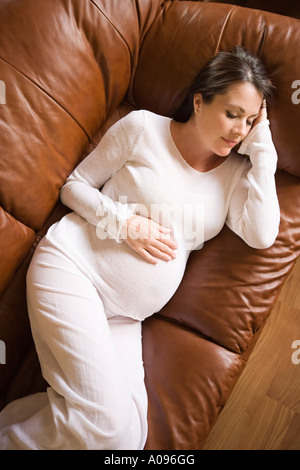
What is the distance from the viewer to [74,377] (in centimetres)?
105

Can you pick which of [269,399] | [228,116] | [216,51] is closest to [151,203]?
[228,116]

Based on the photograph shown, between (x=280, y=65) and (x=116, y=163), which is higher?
(x=280, y=65)

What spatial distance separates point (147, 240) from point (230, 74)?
55cm

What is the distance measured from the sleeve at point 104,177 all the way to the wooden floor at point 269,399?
803mm

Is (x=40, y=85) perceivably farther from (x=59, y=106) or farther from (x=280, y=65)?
(x=280, y=65)

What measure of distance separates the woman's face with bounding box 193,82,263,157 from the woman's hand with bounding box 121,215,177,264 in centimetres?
31

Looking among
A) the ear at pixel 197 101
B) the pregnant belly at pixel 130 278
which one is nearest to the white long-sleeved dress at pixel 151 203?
the pregnant belly at pixel 130 278

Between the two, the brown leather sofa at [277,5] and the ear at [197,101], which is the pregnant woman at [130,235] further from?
the brown leather sofa at [277,5]

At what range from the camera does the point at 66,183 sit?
1311 millimetres

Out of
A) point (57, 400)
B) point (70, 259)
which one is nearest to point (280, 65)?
point (70, 259)

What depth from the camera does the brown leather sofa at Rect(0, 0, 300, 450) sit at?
116cm

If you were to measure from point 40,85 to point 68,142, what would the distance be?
0.62 feet

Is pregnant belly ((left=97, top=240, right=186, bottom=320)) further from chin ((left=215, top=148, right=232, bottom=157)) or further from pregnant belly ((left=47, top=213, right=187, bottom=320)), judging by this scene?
chin ((left=215, top=148, right=232, bottom=157))
